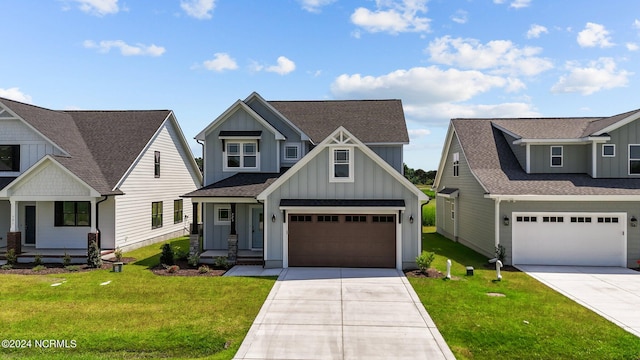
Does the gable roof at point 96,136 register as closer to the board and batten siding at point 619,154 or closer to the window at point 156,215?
the window at point 156,215

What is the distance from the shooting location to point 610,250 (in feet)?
54.0

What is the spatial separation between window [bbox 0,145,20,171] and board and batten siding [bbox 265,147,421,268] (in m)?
14.1

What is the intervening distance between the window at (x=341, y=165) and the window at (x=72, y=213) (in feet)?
41.7

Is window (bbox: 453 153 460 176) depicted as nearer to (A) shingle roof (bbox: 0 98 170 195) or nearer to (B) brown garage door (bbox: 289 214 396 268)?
(B) brown garage door (bbox: 289 214 396 268)

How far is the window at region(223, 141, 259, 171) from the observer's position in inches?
752

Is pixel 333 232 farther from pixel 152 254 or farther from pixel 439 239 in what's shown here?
pixel 439 239

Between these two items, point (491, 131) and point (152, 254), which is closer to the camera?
point (152, 254)

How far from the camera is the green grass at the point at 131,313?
809cm

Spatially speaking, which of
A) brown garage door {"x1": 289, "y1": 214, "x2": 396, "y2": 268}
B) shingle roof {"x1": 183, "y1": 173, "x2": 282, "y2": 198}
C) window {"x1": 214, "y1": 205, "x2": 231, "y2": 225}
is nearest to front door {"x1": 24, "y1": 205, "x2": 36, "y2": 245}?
shingle roof {"x1": 183, "y1": 173, "x2": 282, "y2": 198}

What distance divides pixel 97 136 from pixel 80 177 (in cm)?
522

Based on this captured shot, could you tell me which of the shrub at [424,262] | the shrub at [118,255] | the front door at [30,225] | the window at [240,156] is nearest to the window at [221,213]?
the window at [240,156]

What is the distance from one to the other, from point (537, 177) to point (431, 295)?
408 inches

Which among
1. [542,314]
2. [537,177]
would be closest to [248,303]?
[542,314]

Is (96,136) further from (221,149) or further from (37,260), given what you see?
(221,149)
